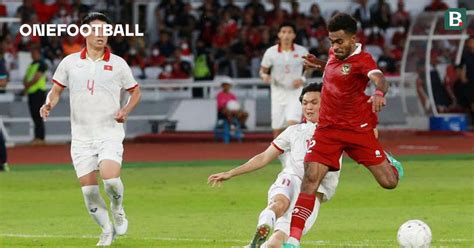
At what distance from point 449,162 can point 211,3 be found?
489 inches

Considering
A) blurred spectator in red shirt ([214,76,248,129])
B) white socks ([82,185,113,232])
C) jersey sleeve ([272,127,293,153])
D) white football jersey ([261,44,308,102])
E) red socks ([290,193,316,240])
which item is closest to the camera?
red socks ([290,193,316,240])

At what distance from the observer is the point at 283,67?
76.5ft

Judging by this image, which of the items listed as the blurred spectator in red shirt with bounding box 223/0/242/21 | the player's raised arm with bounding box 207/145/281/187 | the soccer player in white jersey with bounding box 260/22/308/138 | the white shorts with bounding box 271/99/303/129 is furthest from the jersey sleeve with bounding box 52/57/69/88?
the blurred spectator in red shirt with bounding box 223/0/242/21

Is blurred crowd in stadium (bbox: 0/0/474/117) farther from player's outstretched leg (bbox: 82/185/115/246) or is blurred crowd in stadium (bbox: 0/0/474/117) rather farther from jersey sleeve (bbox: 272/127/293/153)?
jersey sleeve (bbox: 272/127/293/153)

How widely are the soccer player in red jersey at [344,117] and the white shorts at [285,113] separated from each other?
10217 mm

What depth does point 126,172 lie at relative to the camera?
2459 centimetres

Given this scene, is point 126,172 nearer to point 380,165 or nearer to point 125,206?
point 125,206

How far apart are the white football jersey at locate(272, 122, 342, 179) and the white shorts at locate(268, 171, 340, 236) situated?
0.08 meters

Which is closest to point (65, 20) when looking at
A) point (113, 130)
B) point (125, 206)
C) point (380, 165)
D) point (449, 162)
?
point (449, 162)

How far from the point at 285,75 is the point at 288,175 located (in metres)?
10.8

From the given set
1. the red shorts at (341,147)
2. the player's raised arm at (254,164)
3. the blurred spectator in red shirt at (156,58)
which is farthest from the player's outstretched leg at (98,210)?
the blurred spectator in red shirt at (156,58)

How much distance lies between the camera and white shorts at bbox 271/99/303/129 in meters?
23.2

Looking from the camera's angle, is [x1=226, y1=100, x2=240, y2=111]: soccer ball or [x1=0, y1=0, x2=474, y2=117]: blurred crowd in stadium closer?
[x1=226, y1=100, x2=240, y2=111]: soccer ball

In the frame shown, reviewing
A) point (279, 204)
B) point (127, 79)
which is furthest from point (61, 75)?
point (279, 204)
